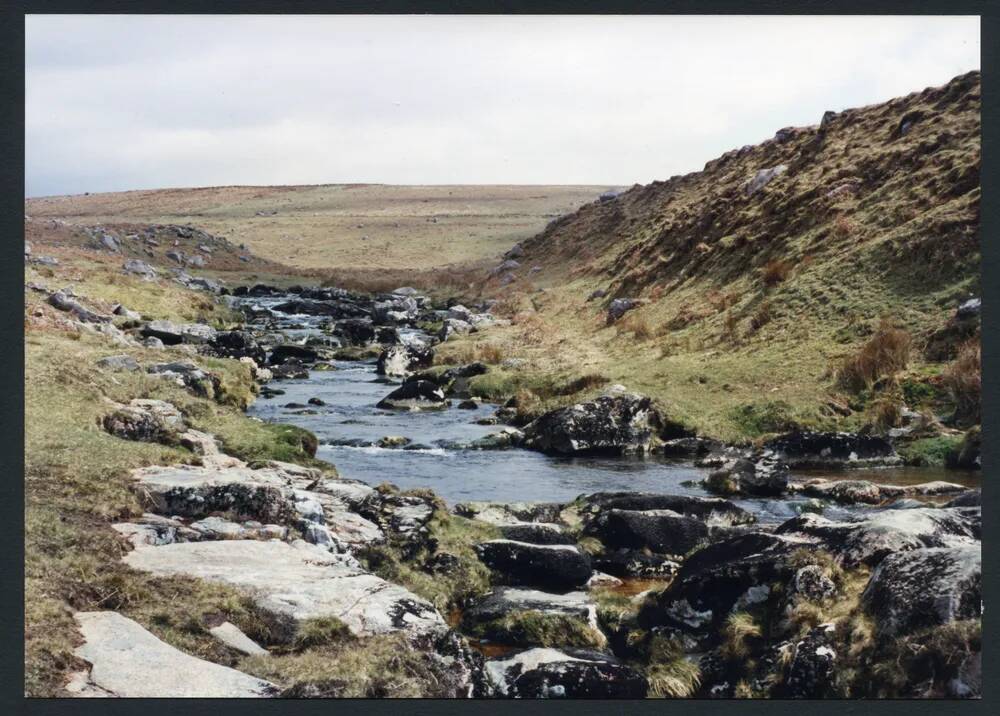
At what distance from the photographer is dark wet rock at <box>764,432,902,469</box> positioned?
814 inches

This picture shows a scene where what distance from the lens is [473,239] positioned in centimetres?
11788

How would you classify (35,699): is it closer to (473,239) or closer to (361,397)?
(361,397)

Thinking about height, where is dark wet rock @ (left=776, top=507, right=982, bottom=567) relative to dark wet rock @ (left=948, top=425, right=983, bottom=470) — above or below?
above

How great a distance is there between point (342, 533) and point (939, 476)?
39.6ft

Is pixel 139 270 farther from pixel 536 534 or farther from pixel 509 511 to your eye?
pixel 536 534

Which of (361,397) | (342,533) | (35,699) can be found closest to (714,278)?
(361,397)

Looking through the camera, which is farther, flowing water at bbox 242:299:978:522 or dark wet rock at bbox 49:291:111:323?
dark wet rock at bbox 49:291:111:323

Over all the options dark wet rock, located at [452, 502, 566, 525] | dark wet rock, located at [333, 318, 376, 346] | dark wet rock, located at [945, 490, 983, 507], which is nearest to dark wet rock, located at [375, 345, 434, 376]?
dark wet rock, located at [333, 318, 376, 346]

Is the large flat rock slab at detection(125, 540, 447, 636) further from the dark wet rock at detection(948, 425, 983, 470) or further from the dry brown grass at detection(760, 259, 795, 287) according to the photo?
the dry brown grass at detection(760, 259, 795, 287)

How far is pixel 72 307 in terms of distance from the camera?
31828 mm

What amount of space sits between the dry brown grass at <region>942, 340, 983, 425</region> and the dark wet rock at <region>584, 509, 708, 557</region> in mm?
9145

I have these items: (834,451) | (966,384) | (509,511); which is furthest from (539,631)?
(966,384)

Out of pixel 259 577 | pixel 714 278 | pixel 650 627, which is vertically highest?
pixel 714 278

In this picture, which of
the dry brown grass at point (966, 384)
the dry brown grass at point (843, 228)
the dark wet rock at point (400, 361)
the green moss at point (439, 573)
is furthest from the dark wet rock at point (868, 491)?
the dark wet rock at point (400, 361)
